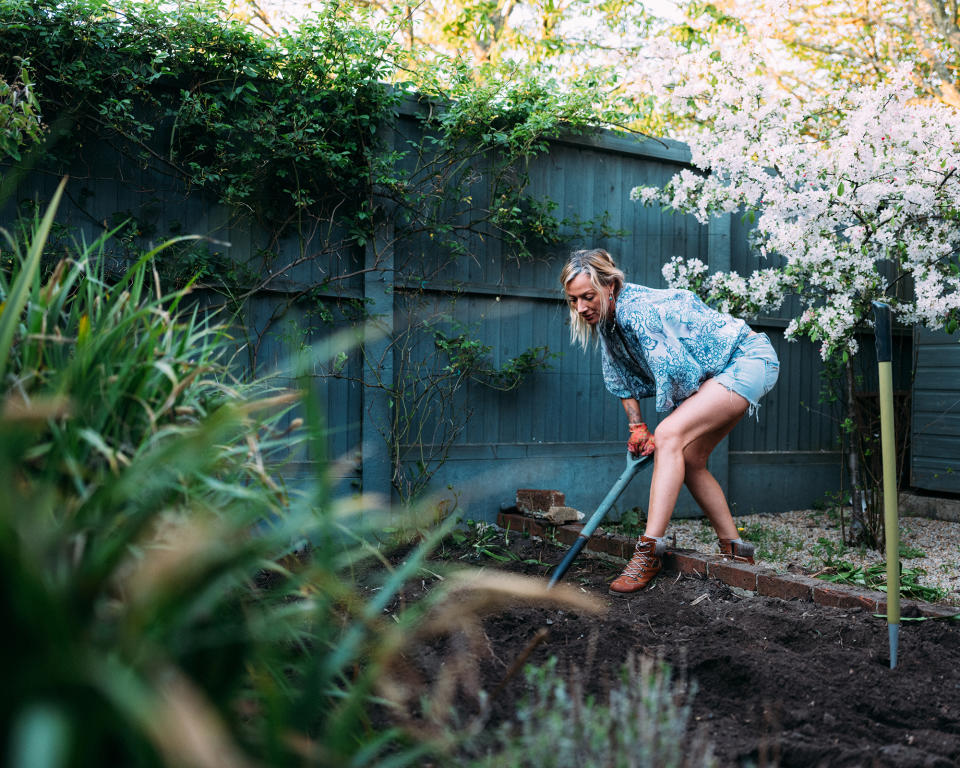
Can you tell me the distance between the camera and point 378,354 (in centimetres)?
425

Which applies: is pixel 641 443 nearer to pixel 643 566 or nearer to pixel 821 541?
pixel 643 566

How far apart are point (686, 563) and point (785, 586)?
48 centimetres

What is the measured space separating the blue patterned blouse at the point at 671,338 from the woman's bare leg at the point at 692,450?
9cm

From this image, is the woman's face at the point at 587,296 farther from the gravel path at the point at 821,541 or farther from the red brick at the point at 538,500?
the red brick at the point at 538,500

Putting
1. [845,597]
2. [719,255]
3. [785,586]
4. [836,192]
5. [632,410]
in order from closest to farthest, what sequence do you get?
[845,597], [785,586], [632,410], [836,192], [719,255]

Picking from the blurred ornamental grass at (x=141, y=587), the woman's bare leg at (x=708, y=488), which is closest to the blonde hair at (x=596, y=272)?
the woman's bare leg at (x=708, y=488)

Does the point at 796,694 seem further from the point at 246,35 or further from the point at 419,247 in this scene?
the point at 246,35

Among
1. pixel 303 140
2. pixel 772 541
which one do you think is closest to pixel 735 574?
pixel 772 541

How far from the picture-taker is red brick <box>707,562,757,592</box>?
10.2ft

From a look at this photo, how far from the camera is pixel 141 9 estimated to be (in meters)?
3.49

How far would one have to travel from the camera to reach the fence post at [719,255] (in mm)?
5402

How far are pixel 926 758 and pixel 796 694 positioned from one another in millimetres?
400

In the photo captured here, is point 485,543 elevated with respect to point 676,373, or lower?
lower

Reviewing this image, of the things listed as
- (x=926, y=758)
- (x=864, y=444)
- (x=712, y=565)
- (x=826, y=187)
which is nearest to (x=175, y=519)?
(x=926, y=758)
